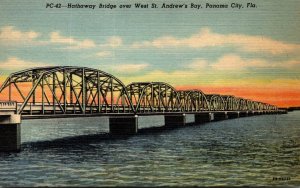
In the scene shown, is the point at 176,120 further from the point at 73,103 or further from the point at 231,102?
the point at 231,102

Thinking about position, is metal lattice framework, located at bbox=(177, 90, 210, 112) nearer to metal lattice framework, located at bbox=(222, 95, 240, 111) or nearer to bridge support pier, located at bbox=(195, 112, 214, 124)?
bridge support pier, located at bbox=(195, 112, 214, 124)

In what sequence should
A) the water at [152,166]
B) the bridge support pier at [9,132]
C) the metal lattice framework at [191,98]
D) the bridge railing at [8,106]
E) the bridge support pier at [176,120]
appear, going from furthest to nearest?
the metal lattice framework at [191,98], the bridge support pier at [176,120], the bridge railing at [8,106], the bridge support pier at [9,132], the water at [152,166]

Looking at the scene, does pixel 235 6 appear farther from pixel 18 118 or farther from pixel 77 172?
pixel 18 118

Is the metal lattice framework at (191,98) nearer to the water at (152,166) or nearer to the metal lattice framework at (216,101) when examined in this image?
the metal lattice framework at (216,101)

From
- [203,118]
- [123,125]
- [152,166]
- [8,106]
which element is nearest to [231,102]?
[203,118]

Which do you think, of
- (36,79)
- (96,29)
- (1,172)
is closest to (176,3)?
(96,29)

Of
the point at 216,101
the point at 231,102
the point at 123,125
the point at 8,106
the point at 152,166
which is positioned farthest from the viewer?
the point at 231,102

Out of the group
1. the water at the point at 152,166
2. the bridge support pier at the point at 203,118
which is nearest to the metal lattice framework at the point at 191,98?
the bridge support pier at the point at 203,118

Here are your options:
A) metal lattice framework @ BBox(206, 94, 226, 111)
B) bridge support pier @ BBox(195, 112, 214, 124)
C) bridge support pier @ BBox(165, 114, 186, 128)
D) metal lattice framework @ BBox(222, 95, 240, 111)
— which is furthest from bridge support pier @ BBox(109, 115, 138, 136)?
metal lattice framework @ BBox(222, 95, 240, 111)
